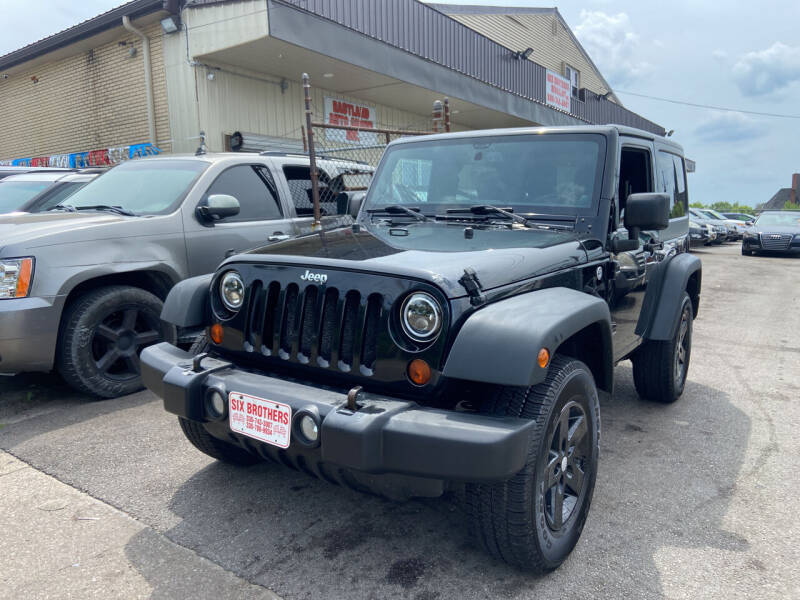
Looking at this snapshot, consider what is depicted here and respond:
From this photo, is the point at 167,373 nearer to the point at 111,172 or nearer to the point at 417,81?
the point at 111,172

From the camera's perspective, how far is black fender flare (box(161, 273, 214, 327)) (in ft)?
9.56

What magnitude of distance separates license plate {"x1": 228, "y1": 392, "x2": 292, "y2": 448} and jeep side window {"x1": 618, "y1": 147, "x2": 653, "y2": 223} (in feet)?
7.37

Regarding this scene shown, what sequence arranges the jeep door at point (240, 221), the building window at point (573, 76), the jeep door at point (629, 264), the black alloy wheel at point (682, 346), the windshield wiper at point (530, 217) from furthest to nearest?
the building window at point (573, 76)
the jeep door at point (240, 221)
the black alloy wheel at point (682, 346)
the jeep door at point (629, 264)
the windshield wiper at point (530, 217)

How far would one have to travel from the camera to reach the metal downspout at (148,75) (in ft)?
35.4

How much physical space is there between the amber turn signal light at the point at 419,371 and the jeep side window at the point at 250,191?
3.30 metres

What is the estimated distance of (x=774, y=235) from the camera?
60.0 feet

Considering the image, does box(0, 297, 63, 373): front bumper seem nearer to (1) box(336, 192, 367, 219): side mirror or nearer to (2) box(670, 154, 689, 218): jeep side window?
(1) box(336, 192, 367, 219): side mirror

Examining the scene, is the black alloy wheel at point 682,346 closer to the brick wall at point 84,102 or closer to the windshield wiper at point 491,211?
the windshield wiper at point 491,211

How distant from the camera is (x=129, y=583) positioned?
2.39m

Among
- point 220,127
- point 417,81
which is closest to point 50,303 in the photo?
point 220,127

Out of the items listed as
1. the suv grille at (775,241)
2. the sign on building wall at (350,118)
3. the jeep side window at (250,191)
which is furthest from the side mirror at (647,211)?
the suv grille at (775,241)

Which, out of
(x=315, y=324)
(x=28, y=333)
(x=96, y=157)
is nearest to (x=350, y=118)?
(x=96, y=157)

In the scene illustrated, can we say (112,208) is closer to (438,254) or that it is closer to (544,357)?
(438,254)

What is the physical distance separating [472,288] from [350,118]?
11669mm
